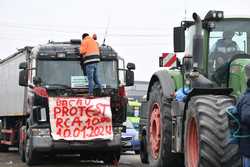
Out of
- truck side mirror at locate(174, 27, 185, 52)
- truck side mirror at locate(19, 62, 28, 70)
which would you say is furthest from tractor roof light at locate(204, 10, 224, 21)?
truck side mirror at locate(19, 62, 28, 70)

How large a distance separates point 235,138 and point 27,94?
890cm

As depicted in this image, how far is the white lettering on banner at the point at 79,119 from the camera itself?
13.2m

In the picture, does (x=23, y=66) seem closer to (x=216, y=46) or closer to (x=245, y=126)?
(x=216, y=46)

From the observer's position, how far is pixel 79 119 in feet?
43.7

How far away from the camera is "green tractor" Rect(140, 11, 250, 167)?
7.63m

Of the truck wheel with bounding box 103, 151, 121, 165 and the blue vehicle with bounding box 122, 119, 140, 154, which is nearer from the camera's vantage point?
the truck wheel with bounding box 103, 151, 121, 165

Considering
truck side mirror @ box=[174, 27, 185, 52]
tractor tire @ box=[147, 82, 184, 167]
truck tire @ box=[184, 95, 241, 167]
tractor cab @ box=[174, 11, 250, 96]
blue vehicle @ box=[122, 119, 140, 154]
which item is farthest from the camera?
blue vehicle @ box=[122, 119, 140, 154]

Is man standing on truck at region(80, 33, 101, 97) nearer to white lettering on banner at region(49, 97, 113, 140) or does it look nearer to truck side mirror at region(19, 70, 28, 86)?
white lettering on banner at region(49, 97, 113, 140)

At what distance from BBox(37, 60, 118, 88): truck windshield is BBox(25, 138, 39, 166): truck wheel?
1.50 m

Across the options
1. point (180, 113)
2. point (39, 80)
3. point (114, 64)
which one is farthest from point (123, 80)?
point (180, 113)

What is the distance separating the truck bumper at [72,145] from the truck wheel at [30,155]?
29 cm

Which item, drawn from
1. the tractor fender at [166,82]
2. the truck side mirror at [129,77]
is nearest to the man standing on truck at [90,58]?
the truck side mirror at [129,77]

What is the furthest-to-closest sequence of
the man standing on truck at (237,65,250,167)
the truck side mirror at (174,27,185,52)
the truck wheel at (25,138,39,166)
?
1. the truck wheel at (25,138,39,166)
2. the truck side mirror at (174,27,185,52)
3. the man standing on truck at (237,65,250,167)

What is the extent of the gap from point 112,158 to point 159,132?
4501mm
